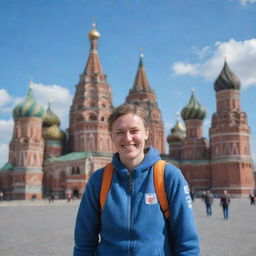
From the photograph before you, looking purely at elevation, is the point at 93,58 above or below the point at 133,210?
above

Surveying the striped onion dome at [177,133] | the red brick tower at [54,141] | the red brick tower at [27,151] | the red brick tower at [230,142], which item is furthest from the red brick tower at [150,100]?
the red brick tower at [27,151]

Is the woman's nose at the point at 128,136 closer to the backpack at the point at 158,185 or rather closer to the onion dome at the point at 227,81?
the backpack at the point at 158,185

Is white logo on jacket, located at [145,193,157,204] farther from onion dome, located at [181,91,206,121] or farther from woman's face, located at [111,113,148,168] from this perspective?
onion dome, located at [181,91,206,121]

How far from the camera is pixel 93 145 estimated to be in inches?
2116

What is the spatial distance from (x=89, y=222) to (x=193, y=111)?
5802cm

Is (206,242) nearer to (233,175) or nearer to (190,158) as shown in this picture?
(233,175)

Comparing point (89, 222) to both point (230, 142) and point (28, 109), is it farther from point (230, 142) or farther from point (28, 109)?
point (28, 109)

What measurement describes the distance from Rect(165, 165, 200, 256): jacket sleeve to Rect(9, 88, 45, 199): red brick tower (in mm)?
51250

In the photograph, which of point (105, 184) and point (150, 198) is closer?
point (150, 198)

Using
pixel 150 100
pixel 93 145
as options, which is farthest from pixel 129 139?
pixel 150 100

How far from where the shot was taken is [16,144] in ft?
174

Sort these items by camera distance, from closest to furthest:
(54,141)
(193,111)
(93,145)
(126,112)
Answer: (126,112)
(93,145)
(54,141)
(193,111)

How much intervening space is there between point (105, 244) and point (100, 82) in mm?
57282

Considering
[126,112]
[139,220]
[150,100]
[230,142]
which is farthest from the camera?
[150,100]
